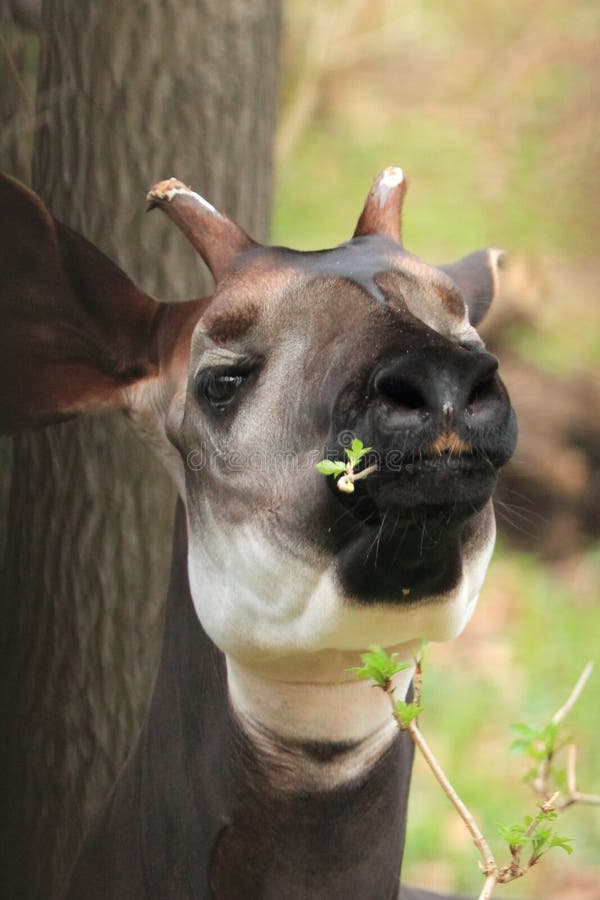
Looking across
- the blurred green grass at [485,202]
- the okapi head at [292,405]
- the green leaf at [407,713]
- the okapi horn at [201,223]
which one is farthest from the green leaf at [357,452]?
the blurred green grass at [485,202]

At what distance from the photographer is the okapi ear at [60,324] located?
2.68 m

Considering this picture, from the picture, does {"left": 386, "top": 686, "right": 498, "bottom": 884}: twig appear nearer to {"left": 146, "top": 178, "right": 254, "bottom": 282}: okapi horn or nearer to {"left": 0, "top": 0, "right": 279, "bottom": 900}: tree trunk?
{"left": 146, "top": 178, "right": 254, "bottom": 282}: okapi horn

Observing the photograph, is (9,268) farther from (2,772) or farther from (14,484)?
(2,772)

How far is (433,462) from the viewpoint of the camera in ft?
6.70

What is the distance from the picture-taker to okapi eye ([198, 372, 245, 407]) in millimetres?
2482

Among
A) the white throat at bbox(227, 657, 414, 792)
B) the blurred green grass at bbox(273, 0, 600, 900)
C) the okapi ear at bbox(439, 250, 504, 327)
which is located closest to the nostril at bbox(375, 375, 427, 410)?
the white throat at bbox(227, 657, 414, 792)

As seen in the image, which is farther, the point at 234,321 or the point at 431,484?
the point at 234,321

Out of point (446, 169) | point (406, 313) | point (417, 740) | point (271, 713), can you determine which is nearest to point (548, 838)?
point (417, 740)

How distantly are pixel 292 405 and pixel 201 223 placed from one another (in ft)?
1.72

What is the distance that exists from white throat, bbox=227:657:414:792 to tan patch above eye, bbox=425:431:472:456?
0.60 m

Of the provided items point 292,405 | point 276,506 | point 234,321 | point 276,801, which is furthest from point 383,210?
point 276,801

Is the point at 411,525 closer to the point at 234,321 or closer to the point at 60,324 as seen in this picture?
the point at 234,321

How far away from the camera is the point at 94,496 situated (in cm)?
340

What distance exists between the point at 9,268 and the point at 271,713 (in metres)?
0.99
